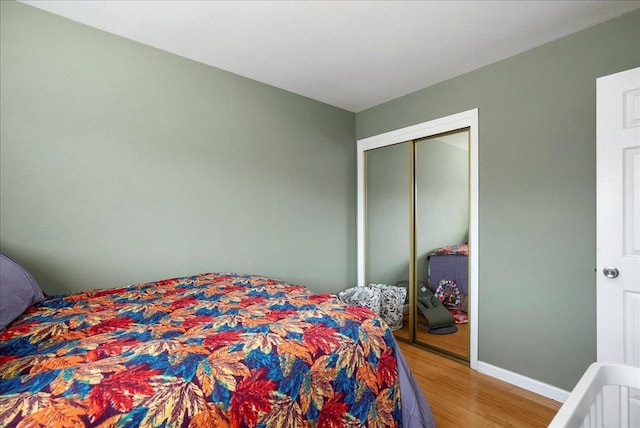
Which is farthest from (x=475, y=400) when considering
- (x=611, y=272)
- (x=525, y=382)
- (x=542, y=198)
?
(x=542, y=198)

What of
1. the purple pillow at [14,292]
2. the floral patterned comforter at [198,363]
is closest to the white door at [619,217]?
the floral patterned comforter at [198,363]

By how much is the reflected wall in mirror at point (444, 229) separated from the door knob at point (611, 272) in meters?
1.07

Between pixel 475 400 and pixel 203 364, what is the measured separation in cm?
201

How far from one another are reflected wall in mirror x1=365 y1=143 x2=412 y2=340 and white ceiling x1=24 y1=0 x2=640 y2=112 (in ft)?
3.03

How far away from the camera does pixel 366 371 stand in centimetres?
134

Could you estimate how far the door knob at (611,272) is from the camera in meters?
1.63

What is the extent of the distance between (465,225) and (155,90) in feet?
9.07

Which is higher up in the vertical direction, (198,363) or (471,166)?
(471,166)

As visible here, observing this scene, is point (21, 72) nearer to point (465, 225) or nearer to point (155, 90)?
point (155, 90)

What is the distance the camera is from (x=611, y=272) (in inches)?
64.7

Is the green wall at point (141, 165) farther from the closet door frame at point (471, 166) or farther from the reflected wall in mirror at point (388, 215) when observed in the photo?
the closet door frame at point (471, 166)

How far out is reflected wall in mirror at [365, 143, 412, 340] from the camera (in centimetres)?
322

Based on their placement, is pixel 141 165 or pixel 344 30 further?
pixel 141 165

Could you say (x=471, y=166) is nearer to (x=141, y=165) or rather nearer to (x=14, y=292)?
(x=141, y=165)
